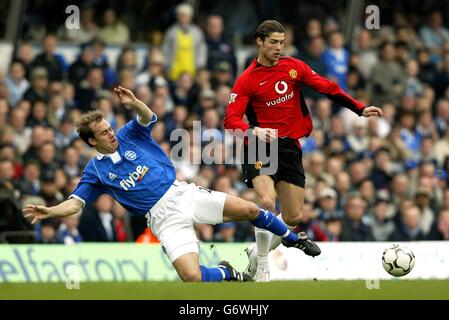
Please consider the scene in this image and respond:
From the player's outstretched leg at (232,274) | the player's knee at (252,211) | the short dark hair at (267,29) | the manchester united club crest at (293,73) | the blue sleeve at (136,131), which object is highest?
the short dark hair at (267,29)

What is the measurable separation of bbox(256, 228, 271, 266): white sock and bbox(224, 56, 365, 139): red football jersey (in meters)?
→ 0.96

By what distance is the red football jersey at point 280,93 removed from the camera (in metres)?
12.2

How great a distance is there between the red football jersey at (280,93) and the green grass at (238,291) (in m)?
2.25

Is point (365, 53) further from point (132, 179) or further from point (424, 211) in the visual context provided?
point (132, 179)

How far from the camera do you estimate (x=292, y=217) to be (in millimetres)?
12461

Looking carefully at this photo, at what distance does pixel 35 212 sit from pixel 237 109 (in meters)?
2.19

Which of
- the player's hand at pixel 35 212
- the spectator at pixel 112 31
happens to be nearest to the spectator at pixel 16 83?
the spectator at pixel 112 31

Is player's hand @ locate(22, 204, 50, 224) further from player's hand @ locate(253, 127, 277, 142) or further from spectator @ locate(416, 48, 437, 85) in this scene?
spectator @ locate(416, 48, 437, 85)

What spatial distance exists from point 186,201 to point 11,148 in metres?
5.38

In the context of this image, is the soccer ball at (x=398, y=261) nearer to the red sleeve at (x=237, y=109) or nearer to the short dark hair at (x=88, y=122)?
the red sleeve at (x=237, y=109)

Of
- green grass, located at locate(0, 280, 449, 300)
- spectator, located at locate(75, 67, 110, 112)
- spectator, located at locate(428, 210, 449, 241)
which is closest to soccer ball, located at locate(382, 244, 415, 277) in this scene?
green grass, located at locate(0, 280, 449, 300)

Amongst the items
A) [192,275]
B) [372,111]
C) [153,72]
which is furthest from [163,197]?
Result: [153,72]

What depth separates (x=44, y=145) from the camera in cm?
1677
